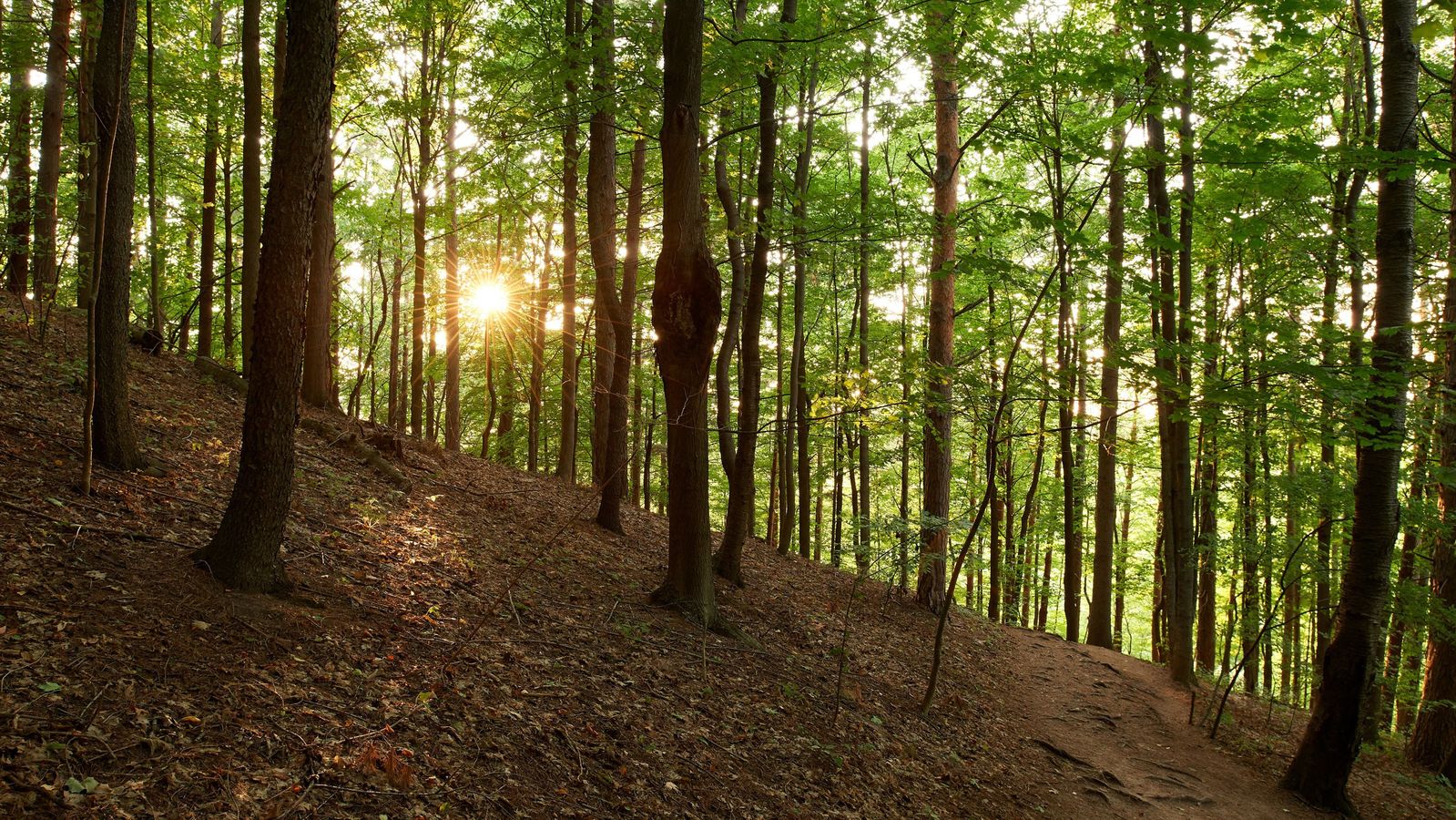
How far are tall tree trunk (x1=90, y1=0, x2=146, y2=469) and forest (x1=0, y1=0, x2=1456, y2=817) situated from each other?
3 centimetres

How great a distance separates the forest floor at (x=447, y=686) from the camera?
3334 mm

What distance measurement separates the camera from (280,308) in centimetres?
457

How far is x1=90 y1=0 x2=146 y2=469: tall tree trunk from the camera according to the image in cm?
520

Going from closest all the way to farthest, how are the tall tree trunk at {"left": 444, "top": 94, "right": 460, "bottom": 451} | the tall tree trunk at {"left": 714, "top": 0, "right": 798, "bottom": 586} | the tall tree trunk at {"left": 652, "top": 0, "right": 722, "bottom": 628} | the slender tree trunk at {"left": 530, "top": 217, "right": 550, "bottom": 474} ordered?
the tall tree trunk at {"left": 652, "top": 0, "right": 722, "bottom": 628} → the tall tree trunk at {"left": 714, "top": 0, "right": 798, "bottom": 586} → the tall tree trunk at {"left": 444, "top": 94, "right": 460, "bottom": 451} → the slender tree trunk at {"left": 530, "top": 217, "right": 550, "bottom": 474}

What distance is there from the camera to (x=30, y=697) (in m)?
3.12

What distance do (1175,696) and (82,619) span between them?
42.5ft

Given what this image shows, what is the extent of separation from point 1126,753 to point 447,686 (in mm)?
7788

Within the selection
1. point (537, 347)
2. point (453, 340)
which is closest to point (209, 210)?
point (453, 340)

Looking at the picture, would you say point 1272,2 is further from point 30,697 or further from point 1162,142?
point 30,697

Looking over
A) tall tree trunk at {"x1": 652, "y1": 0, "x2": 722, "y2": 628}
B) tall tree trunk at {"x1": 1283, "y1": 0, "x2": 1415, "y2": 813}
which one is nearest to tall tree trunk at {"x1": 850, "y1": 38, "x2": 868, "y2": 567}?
tall tree trunk at {"x1": 652, "y1": 0, "x2": 722, "y2": 628}

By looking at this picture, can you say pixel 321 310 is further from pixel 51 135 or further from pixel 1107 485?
pixel 1107 485

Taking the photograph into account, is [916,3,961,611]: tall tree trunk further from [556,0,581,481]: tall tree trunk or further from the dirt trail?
[556,0,581,481]: tall tree trunk

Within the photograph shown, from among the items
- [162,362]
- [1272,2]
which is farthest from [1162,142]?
[162,362]

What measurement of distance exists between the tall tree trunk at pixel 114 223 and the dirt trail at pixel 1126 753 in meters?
8.76
